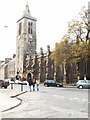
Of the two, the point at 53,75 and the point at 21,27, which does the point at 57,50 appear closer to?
the point at 53,75

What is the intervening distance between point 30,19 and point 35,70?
29.2m

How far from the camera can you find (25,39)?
125 meters

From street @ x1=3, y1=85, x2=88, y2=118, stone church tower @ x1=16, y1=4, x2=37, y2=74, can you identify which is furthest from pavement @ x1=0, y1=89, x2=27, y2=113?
stone church tower @ x1=16, y1=4, x2=37, y2=74

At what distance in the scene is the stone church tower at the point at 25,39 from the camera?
122988mm

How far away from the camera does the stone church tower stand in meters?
123

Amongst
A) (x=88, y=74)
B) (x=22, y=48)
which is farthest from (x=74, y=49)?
(x=22, y=48)

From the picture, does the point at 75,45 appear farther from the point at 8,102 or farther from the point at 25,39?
the point at 25,39

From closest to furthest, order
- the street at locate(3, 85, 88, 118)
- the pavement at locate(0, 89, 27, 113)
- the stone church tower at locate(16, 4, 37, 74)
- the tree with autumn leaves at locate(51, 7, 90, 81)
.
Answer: the street at locate(3, 85, 88, 118)
the pavement at locate(0, 89, 27, 113)
the tree with autumn leaves at locate(51, 7, 90, 81)
the stone church tower at locate(16, 4, 37, 74)

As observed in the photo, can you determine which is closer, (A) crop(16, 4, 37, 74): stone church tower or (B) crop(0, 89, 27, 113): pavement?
(B) crop(0, 89, 27, 113): pavement

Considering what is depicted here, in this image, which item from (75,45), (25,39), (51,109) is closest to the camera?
(51,109)

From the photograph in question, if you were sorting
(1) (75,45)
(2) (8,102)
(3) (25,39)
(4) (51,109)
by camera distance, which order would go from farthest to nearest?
(3) (25,39), (1) (75,45), (2) (8,102), (4) (51,109)

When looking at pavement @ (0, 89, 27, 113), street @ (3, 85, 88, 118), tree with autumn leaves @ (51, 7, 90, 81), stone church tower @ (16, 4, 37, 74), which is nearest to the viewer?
street @ (3, 85, 88, 118)

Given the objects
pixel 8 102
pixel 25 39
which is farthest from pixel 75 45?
pixel 25 39

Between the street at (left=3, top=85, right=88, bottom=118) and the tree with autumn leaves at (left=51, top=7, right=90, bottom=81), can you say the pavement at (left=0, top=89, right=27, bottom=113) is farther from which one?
the tree with autumn leaves at (left=51, top=7, right=90, bottom=81)
